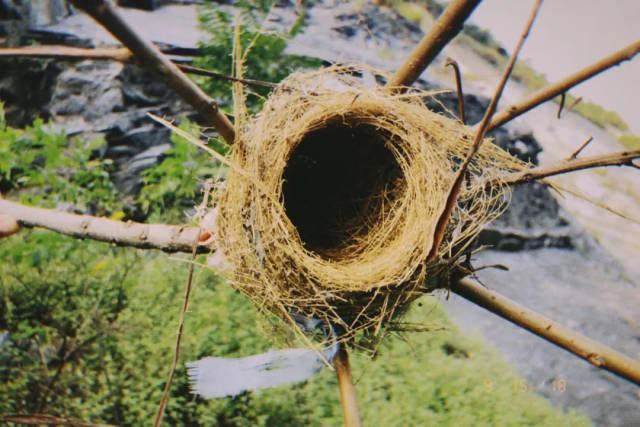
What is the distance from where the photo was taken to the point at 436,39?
65 cm

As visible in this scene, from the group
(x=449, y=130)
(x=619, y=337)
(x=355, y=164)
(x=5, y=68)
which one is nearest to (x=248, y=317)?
(x=355, y=164)

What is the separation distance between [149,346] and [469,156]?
113 inches

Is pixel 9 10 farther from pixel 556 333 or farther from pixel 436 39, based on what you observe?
pixel 556 333

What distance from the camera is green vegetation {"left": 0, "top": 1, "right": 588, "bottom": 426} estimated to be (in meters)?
2.22

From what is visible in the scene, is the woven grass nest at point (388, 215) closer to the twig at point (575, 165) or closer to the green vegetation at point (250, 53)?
the twig at point (575, 165)

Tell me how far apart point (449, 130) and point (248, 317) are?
2866 millimetres

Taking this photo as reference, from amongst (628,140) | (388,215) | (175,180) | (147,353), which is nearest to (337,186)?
(388,215)

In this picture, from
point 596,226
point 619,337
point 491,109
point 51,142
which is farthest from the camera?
point 596,226

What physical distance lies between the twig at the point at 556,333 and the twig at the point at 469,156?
197 millimetres

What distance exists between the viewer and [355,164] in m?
1.13

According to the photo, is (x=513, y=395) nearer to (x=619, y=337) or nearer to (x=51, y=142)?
(x=619, y=337)

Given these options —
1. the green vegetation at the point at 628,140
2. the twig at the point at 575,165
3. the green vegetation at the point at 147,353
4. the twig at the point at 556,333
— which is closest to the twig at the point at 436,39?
the twig at the point at 575,165

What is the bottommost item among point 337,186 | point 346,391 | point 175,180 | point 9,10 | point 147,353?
point 147,353

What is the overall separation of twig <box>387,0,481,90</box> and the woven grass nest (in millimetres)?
39
